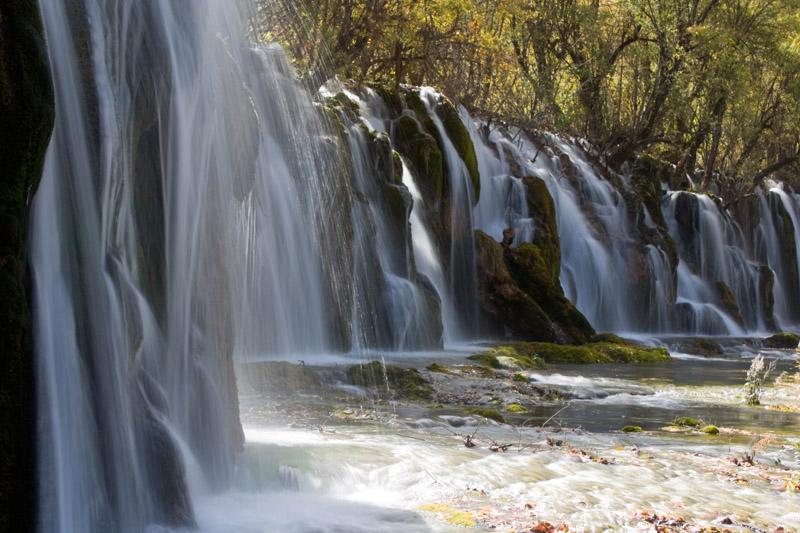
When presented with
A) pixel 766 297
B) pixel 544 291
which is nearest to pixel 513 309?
pixel 544 291

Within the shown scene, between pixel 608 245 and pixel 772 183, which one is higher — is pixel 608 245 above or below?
below

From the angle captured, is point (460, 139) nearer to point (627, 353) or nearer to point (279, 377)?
point (627, 353)

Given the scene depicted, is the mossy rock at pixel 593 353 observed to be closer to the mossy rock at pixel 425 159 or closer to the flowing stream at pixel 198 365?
the mossy rock at pixel 425 159

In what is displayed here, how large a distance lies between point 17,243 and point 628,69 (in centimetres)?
3585

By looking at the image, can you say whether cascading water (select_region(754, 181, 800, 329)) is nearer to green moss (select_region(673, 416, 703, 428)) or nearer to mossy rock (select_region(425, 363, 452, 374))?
mossy rock (select_region(425, 363, 452, 374))

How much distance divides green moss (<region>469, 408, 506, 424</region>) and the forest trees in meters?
11.9

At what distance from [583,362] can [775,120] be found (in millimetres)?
23575

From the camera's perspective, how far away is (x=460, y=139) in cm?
2223

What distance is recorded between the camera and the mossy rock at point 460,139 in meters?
22.1

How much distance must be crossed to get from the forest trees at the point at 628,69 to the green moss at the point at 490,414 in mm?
11851

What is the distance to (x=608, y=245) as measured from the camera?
28.1 m

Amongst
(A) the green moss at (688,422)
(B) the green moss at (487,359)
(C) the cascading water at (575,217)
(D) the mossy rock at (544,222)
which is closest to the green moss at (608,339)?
(D) the mossy rock at (544,222)

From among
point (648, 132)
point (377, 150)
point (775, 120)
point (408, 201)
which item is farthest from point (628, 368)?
point (775, 120)

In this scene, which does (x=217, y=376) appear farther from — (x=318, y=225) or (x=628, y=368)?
(x=628, y=368)
